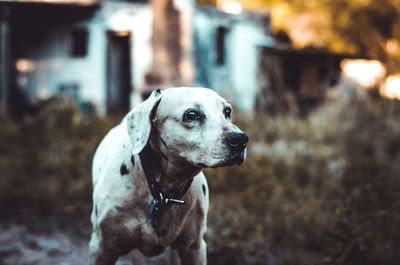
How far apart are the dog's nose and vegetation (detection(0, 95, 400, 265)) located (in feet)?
7.26

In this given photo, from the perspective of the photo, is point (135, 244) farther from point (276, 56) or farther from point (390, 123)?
point (276, 56)

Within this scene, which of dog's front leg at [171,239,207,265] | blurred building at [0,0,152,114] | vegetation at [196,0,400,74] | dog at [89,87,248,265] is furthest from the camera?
vegetation at [196,0,400,74]

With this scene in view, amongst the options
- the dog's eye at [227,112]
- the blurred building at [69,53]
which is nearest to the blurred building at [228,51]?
the blurred building at [69,53]

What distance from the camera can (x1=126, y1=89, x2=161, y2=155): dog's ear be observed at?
230 cm

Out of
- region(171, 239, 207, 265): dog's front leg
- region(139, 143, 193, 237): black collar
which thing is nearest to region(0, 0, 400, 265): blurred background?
region(171, 239, 207, 265): dog's front leg

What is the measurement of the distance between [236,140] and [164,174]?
582mm

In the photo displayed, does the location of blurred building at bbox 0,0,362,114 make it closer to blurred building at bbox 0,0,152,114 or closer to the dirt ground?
blurred building at bbox 0,0,152,114

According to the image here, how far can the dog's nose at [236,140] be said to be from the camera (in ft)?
7.02

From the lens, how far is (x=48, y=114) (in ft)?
27.5

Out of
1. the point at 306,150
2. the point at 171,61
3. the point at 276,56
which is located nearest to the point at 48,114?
the point at 171,61

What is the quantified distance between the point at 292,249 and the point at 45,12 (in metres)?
12.2

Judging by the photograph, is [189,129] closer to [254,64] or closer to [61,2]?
[61,2]

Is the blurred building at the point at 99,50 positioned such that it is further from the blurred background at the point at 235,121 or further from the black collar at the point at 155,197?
the black collar at the point at 155,197

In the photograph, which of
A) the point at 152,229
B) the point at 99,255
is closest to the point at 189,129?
the point at 152,229
